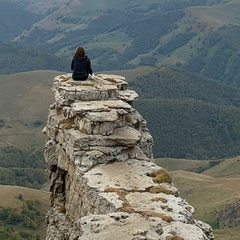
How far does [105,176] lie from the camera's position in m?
25.0

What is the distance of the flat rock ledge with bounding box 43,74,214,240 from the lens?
20.1 metres

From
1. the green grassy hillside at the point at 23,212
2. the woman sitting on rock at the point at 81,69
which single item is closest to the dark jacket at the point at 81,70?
the woman sitting on rock at the point at 81,69

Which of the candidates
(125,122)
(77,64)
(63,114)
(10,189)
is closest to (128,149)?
(125,122)

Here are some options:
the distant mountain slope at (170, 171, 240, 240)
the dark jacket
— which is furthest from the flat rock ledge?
the distant mountain slope at (170, 171, 240, 240)

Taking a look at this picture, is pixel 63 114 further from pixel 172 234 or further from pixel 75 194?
pixel 172 234

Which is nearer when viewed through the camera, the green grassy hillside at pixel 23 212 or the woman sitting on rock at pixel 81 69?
the woman sitting on rock at pixel 81 69

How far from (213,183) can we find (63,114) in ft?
443

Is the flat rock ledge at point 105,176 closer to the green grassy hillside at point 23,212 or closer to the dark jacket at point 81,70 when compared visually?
the dark jacket at point 81,70

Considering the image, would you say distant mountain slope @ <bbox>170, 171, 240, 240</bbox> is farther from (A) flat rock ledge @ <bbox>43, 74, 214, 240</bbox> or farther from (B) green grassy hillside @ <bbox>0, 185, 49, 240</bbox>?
(A) flat rock ledge @ <bbox>43, 74, 214, 240</bbox>

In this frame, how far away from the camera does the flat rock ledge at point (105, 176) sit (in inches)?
791

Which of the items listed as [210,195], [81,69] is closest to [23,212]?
[210,195]

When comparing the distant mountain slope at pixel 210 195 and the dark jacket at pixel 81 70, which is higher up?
the dark jacket at pixel 81 70

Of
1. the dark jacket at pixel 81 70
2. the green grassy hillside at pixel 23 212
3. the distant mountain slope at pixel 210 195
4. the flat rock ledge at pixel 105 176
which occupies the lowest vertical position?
the distant mountain slope at pixel 210 195

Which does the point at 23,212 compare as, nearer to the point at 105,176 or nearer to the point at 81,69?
the point at 81,69
